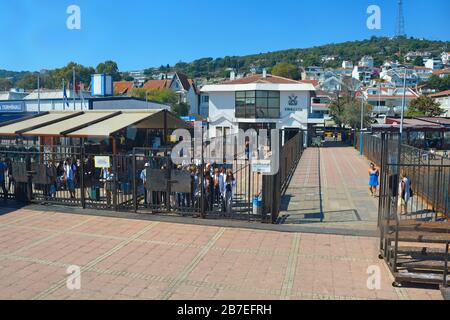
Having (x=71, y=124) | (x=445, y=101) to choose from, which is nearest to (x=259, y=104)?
(x=71, y=124)

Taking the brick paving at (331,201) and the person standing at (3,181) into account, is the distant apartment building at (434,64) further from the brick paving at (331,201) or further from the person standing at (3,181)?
the person standing at (3,181)

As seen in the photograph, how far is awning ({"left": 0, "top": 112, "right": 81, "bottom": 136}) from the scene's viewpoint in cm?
1594

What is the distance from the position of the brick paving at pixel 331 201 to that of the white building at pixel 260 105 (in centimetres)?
2269

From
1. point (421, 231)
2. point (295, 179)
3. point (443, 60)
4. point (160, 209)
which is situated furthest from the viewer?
point (443, 60)

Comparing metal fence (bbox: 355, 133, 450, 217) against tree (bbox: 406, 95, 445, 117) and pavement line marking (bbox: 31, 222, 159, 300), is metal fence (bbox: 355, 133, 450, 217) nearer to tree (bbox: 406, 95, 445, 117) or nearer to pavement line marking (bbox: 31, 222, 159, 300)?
pavement line marking (bbox: 31, 222, 159, 300)

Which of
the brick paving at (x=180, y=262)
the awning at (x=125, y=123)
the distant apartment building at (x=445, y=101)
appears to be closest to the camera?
the brick paving at (x=180, y=262)

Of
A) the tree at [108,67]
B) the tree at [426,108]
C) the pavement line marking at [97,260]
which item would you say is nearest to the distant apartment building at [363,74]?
the tree at [108,67]

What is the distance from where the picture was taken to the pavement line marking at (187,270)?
21.7 feet

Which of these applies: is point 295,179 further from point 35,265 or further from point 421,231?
point 35,265

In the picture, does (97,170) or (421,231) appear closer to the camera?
(421,231)

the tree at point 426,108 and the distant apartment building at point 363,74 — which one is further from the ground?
the distant apartment building at point 363,74

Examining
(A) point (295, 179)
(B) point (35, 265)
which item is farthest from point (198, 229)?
(A) point (295, 179)
